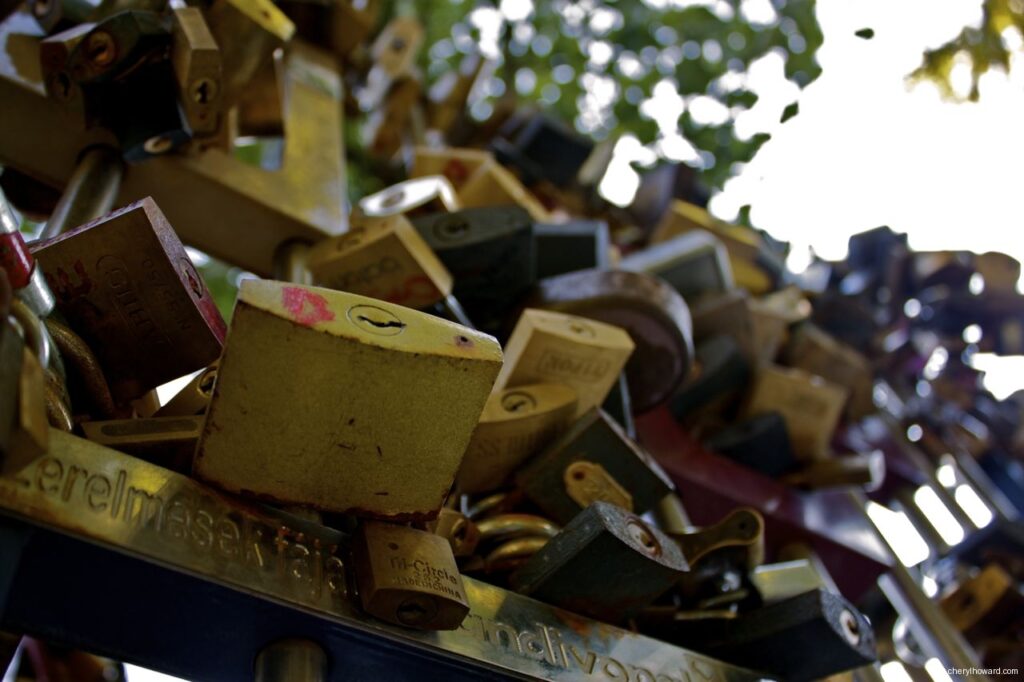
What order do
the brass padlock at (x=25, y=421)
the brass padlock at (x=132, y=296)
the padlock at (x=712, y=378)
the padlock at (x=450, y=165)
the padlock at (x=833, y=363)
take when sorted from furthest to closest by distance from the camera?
the padlock at (x=833, y=363), the padlock at (x=450, y=165), the padlock at (x=712, y=378), the brass padlock at (x=132, y=296), the brass padlock at (x=25, y=421)

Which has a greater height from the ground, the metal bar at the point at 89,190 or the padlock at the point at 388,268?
the metal bar at the point at 89,190

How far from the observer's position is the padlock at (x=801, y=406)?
2.05 meters

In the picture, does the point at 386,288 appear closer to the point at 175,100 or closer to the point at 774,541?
the point at 175,100

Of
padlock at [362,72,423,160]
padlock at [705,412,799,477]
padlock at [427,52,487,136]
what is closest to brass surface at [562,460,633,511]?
padlock at [705,412,799,477]

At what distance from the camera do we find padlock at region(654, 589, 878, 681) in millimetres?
1124

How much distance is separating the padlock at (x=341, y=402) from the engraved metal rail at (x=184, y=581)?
0.05 m

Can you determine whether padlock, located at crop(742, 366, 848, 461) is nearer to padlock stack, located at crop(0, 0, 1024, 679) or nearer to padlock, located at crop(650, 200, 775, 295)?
padlock stack, located at crop(0, 0, 1024, 679)

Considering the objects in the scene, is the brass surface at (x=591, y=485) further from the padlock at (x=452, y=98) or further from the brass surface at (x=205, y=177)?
the padlock at (x=452, y=98)

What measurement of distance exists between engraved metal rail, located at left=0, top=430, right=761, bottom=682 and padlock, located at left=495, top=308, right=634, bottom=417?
403mm

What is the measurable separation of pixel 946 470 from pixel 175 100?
2.12 meters

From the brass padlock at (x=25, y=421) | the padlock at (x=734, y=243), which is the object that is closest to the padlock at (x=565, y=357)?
the brass padlock at (x=25, y=421)

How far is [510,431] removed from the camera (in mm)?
1259

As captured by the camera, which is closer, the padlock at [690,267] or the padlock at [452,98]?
the padlock at [690,267]

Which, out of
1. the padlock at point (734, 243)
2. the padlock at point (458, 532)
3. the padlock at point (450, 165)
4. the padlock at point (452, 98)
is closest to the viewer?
the padlock at point (458, 532)
